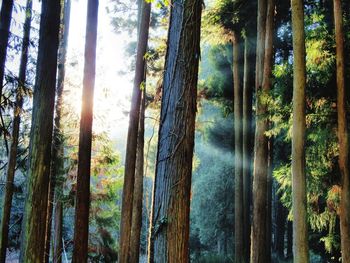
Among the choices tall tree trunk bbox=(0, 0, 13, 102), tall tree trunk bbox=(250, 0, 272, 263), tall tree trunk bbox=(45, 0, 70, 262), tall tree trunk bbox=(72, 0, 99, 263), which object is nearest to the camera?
tall tree trunk bbox=(72, 0, 99, 263)

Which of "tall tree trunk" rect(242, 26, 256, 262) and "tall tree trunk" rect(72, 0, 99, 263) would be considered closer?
"tall tree trunk" rect(72, 0, 99, 263)

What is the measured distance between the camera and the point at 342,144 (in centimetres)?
780

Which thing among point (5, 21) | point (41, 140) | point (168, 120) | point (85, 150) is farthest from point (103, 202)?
point (168, 120)

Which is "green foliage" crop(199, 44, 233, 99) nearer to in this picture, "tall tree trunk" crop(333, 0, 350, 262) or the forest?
the forest

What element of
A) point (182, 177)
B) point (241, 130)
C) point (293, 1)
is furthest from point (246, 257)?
point (182, 177)

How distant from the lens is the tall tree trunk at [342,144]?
749 centimetres

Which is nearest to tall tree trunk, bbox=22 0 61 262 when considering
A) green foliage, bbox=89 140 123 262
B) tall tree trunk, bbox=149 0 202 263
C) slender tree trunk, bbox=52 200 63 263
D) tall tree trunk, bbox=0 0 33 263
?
tall tree trunk, bbox=0 0 33 263

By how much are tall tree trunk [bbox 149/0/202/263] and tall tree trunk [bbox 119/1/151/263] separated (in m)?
7.11

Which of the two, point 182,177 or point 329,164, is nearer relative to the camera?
point 182,177

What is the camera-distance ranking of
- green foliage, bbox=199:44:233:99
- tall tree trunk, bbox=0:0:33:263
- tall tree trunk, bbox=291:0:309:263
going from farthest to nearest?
green foliage, bbox=199:44:233:99, tall tree trunk, bbox=0:0:33:263, tall tree trunk, bbox=291:0:309:263

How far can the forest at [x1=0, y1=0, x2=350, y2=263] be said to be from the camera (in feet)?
11.0

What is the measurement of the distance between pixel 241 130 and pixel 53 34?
420 inches

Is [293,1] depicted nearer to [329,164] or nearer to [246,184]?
[329,164]

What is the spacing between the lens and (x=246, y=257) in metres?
14.2
